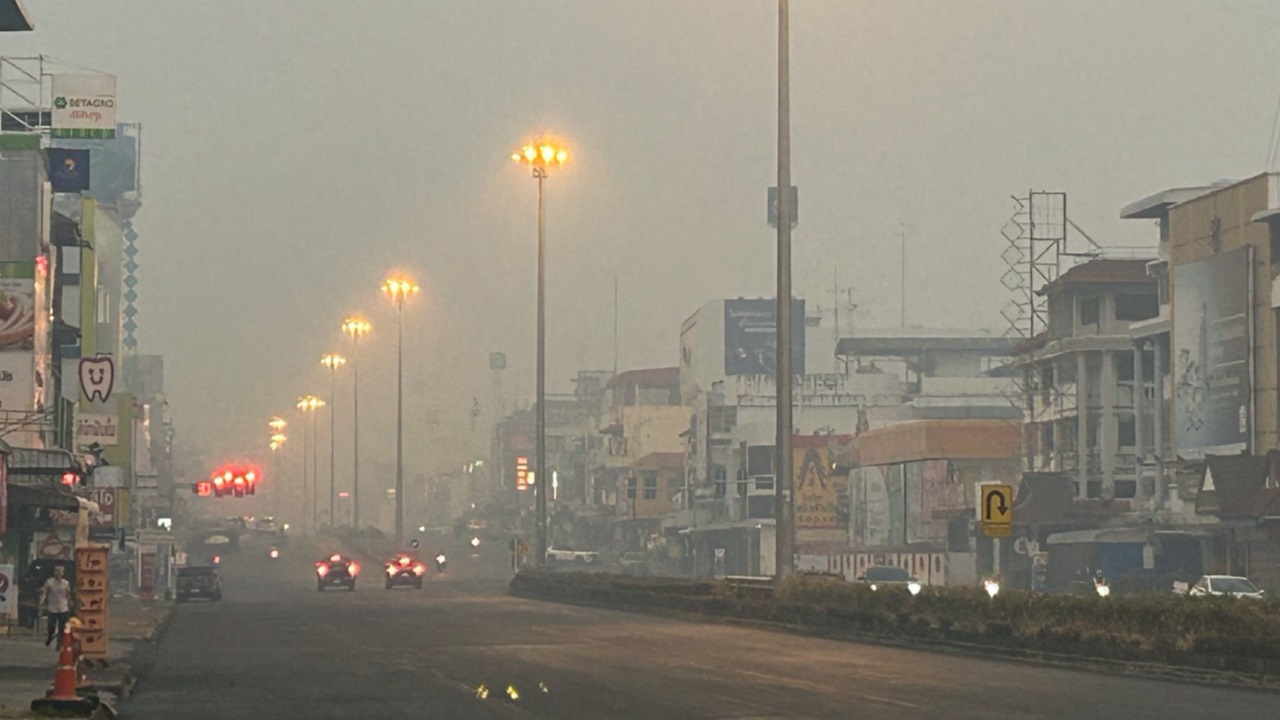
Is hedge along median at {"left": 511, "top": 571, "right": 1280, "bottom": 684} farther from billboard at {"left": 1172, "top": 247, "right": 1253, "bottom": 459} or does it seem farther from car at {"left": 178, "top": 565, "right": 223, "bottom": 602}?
billboard at {"left": 1172, "top": 247, "right": 1253, "bottom": 459}

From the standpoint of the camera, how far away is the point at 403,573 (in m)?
88.1

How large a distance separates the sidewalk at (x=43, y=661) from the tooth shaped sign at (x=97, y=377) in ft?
20.1

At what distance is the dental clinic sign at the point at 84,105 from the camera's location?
64062mm

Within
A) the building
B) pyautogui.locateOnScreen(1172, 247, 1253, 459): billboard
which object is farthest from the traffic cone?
the building

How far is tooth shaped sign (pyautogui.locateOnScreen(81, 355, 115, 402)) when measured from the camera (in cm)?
5175

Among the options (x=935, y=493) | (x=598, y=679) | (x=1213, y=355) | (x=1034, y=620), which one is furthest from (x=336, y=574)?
(x=598, y=679)

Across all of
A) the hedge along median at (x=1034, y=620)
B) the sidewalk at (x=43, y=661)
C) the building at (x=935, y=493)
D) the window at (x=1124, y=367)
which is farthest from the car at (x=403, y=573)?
the window at (x=1124, y=367)

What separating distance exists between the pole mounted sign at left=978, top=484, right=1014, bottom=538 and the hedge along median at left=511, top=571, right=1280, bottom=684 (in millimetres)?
1500

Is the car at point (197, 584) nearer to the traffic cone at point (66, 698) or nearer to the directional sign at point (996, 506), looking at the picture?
the directional sign at point (996, 506)

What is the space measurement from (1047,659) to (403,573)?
58.3 meters

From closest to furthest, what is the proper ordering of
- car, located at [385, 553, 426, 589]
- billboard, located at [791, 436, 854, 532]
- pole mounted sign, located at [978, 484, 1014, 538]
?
pole mounted sign, located at [978, 484, 1014, 538] → car, located at [385, 553, 426, 589] → billboard, located at [791, 436, 854, 532]

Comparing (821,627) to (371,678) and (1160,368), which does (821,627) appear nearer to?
(371,678)

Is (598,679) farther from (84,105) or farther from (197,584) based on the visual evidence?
(197,584)

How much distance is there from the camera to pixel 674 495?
165 metres
